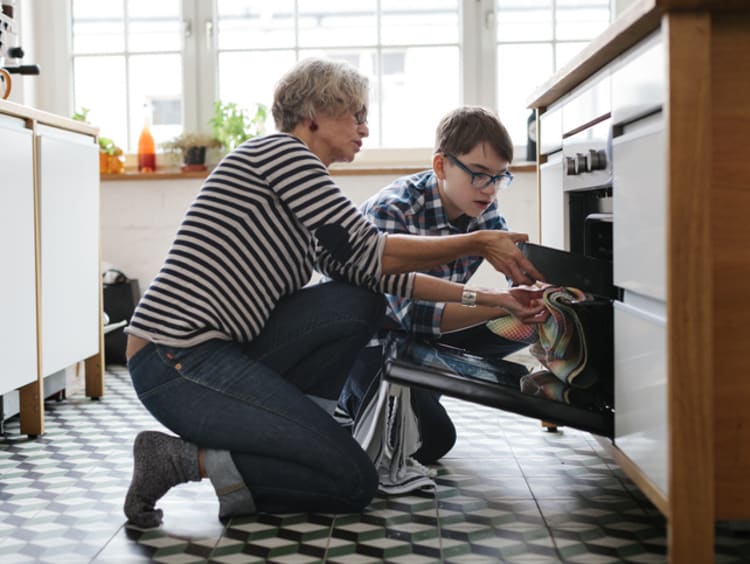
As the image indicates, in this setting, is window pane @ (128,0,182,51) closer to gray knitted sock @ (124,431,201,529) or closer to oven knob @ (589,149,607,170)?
gray knitted sock @ (124,431,201,529)

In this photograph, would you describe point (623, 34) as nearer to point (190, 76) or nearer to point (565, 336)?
point (565, 336)

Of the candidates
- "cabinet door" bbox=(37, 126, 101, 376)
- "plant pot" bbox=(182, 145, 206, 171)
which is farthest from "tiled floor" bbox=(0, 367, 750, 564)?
"plant pot" bbox=(182, 145, 206, 171)

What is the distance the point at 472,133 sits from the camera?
84.4 inches

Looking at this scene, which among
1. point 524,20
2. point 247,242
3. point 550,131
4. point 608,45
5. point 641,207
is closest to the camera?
point 641,207

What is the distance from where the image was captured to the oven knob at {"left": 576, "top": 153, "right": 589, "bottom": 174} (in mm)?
1833

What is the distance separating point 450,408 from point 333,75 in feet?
4.61

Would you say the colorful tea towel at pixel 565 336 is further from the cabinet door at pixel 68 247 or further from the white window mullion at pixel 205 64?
the white window mullion at pixel 205 64

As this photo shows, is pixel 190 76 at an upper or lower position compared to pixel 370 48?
lower

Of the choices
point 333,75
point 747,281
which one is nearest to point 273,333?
point 333,75

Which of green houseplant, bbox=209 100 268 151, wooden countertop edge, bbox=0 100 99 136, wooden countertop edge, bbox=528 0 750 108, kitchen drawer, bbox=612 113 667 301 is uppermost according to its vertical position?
green houseplant, bbox=209 100 268 151

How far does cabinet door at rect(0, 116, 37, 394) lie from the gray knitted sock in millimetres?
762

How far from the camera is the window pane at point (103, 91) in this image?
4.41 meters

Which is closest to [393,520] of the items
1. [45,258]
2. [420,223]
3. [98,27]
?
[420,223]

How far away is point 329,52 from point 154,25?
83 centimetres
